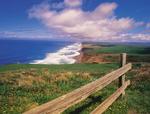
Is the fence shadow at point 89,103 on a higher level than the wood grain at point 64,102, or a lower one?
lower

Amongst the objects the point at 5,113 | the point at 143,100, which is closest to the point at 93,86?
the point at 5,113

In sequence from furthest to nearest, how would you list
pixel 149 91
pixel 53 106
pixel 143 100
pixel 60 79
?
pixel 60 79 → pixel 149 91 → pixel 143 100 → pixel 53 106

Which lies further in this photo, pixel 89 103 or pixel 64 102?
pixel 89 103

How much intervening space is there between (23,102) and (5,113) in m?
1.60

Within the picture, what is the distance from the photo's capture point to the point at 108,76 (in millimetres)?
7633

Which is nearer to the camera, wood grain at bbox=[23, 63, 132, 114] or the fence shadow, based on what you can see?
wood grain at bbox=[23, 63, 132, 114]

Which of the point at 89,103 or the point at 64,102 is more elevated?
the point at 64,102

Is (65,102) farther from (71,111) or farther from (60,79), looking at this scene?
(60,79)

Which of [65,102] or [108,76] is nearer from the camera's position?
[65,102]

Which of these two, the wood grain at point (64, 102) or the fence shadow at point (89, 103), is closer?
the wood grain at point (64, 102)

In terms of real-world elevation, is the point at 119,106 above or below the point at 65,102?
below

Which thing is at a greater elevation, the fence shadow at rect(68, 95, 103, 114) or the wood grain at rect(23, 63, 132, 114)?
the wood grain at rect(23, 63, 132, 114)

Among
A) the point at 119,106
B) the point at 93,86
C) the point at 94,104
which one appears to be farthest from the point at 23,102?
the point at 93,86

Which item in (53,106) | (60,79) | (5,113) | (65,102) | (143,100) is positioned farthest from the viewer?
(60,79)
